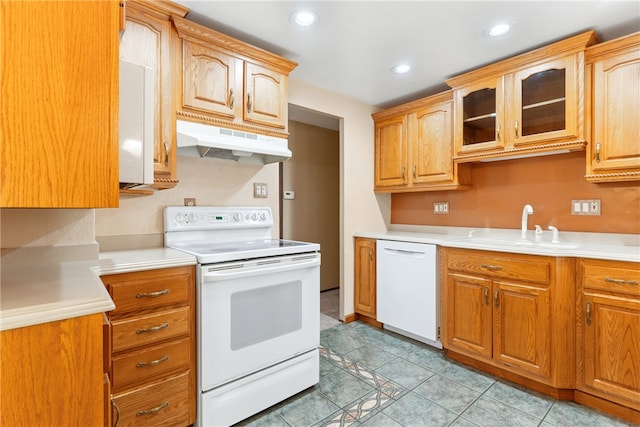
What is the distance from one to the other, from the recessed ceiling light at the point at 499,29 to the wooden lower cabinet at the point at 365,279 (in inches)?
71.7

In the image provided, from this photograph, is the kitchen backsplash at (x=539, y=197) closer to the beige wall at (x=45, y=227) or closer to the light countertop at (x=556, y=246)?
the light countertop at (x=556, y=246)

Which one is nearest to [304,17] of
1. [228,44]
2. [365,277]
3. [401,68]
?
[228,44]

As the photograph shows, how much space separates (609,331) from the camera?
67.9 inches

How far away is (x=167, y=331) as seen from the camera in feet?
4.87

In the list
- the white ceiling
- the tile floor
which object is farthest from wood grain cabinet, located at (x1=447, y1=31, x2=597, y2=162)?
the tile floor

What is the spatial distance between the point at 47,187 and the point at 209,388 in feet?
4.00

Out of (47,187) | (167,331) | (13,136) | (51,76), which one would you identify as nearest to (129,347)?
(167,331)

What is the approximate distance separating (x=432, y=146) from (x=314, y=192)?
1.80 m

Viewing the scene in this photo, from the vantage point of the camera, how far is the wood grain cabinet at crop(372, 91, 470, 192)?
2744 mm

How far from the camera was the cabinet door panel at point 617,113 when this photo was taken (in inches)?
73.5

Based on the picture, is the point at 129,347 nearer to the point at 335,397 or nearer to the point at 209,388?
the point at 209,388

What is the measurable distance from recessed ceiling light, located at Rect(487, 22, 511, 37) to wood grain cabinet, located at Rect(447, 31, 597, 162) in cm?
35

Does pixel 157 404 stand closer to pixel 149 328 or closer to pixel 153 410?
pixel 153 410

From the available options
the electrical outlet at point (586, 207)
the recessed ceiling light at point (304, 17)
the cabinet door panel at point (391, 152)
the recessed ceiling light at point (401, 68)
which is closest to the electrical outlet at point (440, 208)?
the cabinet door panel at point (391, 152)
